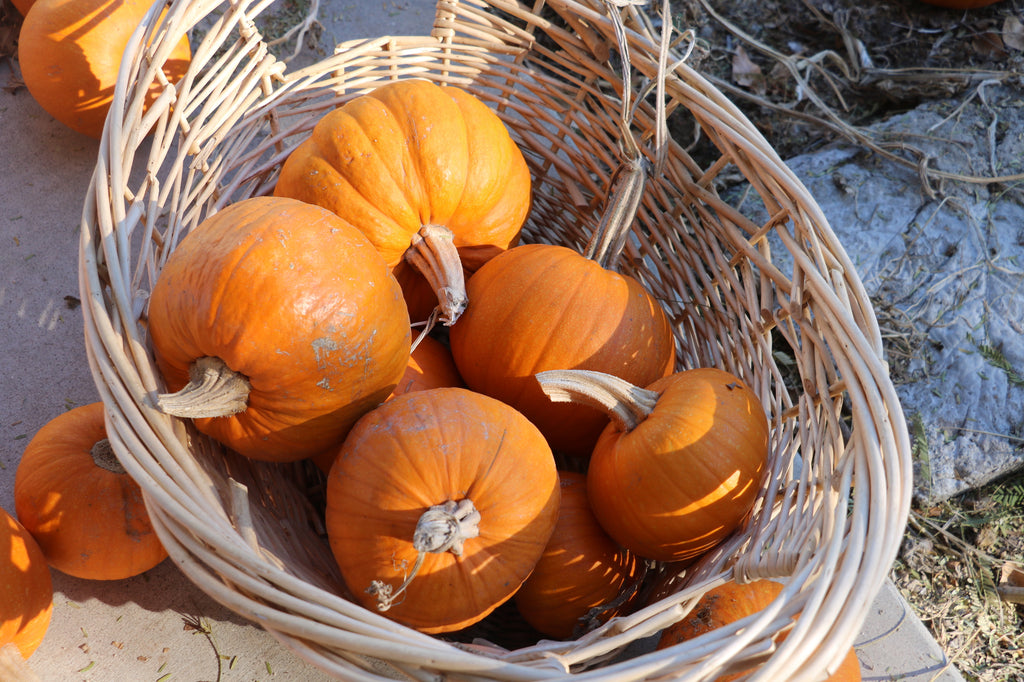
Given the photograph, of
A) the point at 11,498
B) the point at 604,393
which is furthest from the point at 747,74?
the point at 11,498

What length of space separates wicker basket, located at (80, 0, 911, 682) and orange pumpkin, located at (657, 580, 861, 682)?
0.22ft

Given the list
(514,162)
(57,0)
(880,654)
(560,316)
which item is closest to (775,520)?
(560,316)

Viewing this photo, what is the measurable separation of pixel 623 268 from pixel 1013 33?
78.5 inches

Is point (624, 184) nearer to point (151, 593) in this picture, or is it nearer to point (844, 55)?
point (151, 593)

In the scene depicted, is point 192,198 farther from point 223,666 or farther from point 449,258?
point 223,666

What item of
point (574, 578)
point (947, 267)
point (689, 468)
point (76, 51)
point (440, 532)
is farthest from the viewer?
point (947, 267)

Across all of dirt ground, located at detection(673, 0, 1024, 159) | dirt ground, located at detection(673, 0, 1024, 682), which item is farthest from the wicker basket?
dirt ground, located at detection(673, 0, 1024, 159)

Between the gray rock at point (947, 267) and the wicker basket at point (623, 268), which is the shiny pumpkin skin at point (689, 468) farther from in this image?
the gray rock at point (947, 267)

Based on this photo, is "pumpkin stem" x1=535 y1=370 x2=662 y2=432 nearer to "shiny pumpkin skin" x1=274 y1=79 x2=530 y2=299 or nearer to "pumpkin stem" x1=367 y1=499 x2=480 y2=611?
"pumpkin stem" x1=367 y1=499 x2=480 y2=611

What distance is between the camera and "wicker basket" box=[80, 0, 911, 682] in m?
0.90

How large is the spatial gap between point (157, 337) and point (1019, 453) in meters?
2.09

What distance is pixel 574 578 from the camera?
1305mm

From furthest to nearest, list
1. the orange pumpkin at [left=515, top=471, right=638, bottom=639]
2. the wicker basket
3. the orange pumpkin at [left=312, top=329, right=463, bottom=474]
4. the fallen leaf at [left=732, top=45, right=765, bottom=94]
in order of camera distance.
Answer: the fallen leaf at [left=732, top=45, right=765, bottom=94] < the orange pumpkin at [left=312, top=329, right=463, bottom=474] < the orange pumpkin at [left=515, top=471, right=638, bottom=639] < the wicker basket

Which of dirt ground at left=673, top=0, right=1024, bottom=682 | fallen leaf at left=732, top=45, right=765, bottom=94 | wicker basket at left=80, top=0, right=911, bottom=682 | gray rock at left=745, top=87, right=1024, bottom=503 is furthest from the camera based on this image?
fallen leaf at left=732, top=45, right=765, bottom=94
